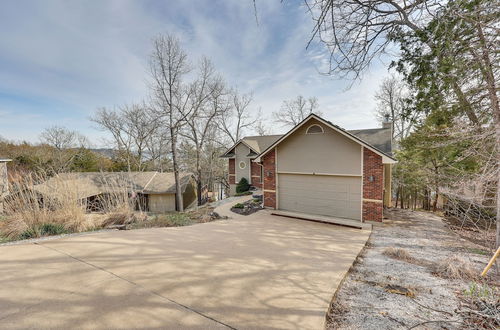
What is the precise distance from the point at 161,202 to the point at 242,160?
942cm

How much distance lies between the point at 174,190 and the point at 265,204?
12.7 m

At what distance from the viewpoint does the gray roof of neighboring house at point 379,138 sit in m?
10.3

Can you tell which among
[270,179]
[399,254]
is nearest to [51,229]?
[270,179]

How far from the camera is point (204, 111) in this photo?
19.6 meters

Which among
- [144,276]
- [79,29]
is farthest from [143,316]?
[79,29]

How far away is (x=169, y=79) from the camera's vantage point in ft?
55.4

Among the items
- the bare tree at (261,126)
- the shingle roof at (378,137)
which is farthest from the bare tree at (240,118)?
the shingle roof at (378,137)

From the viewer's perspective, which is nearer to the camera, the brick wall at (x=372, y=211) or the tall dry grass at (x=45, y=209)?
the tall dry grass at (x=45, y=209)

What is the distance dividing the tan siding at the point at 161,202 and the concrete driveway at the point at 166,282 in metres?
16.3

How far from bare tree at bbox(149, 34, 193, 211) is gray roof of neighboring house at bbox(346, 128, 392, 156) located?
13945 mm

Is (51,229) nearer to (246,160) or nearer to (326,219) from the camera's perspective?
(326,219)

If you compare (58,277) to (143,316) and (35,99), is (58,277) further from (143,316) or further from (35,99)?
(35,99)

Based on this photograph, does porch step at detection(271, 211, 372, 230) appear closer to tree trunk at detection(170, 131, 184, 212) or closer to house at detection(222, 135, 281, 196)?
house at detection(222, 135, 281, 196)

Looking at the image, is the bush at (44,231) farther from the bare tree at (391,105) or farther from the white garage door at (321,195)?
the bare tree at (391,105)
